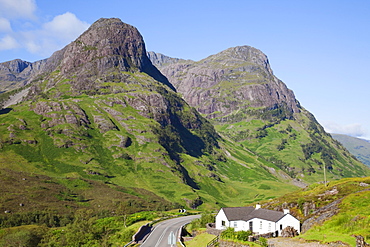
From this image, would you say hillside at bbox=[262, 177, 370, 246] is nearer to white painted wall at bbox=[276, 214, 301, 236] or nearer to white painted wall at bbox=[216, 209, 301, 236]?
white painted wall at bbox=[276, 214, 301, 236]

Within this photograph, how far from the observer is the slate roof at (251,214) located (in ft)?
247

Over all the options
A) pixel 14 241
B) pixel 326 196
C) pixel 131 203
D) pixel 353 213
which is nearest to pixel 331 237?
pixel 353 213

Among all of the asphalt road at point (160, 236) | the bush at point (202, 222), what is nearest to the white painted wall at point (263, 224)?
the bush at point (202, 222)

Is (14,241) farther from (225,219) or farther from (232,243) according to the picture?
(232,243)

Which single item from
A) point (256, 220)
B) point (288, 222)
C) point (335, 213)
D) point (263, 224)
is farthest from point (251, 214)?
point (335, 213)

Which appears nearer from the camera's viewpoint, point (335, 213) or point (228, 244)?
point (228, 244)

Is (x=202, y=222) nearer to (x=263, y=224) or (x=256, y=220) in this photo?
(x=256, y=220)

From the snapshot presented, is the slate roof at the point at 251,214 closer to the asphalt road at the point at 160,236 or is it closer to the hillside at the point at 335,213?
the hillside at the point at 335,213

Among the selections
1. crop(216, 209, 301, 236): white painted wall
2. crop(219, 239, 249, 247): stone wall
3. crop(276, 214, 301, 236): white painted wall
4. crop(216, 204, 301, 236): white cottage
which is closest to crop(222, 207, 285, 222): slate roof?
crop(216, 204, 301, 236): white cottage

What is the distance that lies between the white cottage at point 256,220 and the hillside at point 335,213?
4.34 metres

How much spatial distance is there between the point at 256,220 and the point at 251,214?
4156 mm

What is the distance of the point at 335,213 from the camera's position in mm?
64938

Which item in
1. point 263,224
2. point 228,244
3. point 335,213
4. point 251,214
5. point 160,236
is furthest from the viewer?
point 251,214

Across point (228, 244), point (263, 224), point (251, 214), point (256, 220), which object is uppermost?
point (251, 214)
